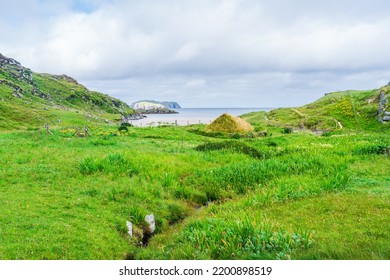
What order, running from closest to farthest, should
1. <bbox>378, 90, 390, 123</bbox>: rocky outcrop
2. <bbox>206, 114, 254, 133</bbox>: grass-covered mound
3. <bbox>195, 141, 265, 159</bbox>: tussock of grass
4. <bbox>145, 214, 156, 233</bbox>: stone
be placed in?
<bbox>145, 214, 156, 233</bbox>: stone < <bbox>195, 141, 265, 159</bbox>: tussock of grass < <bbox>206, 114, 254, 133</bbox>: grass-covered mound < <bbox>378, 90, 390, 123</bbox>: rocky outcrop

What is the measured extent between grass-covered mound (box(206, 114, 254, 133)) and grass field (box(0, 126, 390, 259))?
29.1 m

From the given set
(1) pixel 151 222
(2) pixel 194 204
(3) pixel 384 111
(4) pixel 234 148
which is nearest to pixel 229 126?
(4) pixel 234 148

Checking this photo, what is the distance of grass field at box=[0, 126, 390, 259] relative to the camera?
962 cm

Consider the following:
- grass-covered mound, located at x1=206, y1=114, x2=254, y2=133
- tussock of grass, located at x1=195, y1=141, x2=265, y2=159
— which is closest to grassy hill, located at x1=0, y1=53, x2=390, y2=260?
tussock of grass, located at x1=195, y1=141, x2=265, y2=159

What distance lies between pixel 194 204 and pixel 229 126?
1517 inches

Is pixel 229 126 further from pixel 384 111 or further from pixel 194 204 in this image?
pixel 194 204

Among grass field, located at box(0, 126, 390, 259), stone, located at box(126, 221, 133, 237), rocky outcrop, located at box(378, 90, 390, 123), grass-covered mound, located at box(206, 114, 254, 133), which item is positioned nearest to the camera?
grass field, located at box(0, 126, 390, 259)

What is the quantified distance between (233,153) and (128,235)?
15360 millimetres

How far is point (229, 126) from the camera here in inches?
2184

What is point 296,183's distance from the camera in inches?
650

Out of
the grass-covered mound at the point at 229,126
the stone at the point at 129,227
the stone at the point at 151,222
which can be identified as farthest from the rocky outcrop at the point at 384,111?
the stone at the point at 129,227

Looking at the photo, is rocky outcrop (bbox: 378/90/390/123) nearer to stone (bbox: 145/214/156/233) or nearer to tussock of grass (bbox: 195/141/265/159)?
tussock of grass (bbox: 195/141/265/159)
